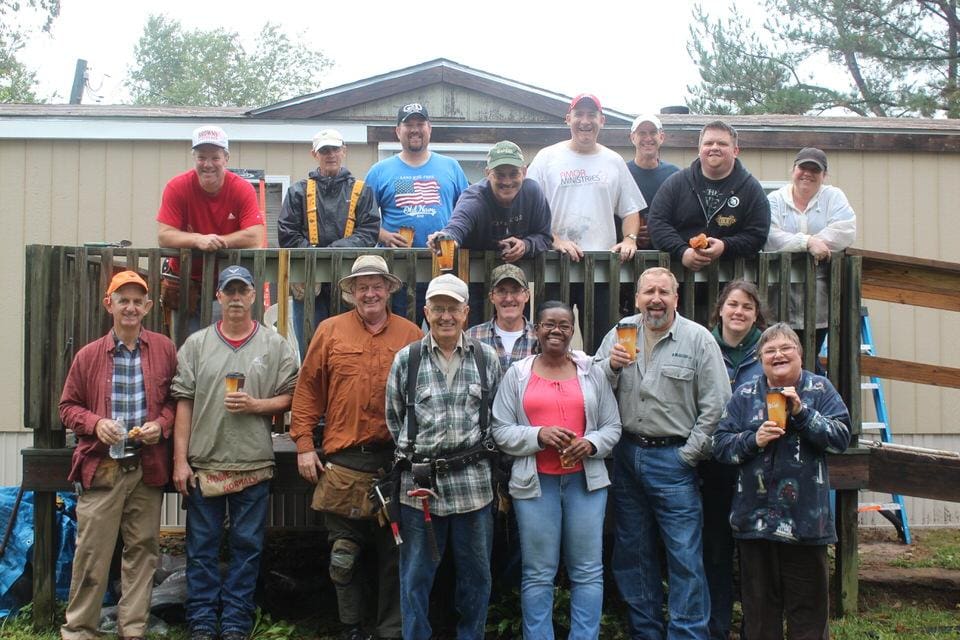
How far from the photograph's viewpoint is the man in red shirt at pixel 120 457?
16.4ft

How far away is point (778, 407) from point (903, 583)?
333 centimetres

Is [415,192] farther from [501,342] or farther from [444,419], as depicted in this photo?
[444,419]

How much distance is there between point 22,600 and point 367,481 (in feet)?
8.05

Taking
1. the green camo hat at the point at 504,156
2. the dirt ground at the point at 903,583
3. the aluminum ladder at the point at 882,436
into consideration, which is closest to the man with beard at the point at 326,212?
the green camo hat at the point at 504,156

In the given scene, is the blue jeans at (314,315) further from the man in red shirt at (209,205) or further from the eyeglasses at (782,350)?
the eyeglasses at (782,350)

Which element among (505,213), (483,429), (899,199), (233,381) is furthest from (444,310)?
(899,199)

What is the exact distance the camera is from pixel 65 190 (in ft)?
27.4

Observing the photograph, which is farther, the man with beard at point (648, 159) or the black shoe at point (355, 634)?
the man with beard at point (648, 159)

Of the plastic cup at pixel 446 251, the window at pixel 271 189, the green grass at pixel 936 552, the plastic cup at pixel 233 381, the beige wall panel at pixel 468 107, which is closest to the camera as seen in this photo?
the plastic cup at pixel 233 381

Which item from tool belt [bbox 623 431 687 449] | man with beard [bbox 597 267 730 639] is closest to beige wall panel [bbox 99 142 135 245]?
man with beard [bbox 597 267 730 639]

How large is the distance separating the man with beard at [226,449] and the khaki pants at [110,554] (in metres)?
0.23

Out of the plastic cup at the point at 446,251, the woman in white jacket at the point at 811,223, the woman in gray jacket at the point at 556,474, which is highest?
the woman in white jacket at the point at 811,223

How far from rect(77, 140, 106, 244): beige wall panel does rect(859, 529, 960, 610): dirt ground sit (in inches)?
268

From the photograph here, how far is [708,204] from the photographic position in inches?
217
